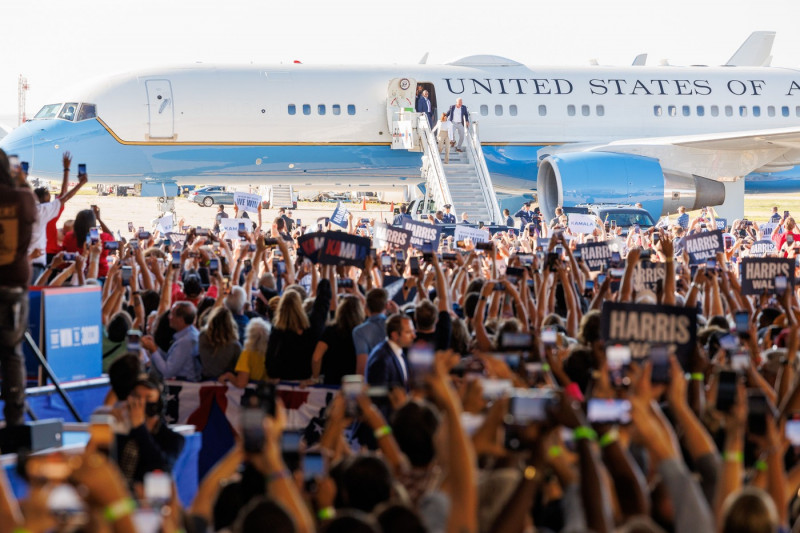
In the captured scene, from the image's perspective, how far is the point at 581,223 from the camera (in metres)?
15.4

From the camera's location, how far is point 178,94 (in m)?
22.4

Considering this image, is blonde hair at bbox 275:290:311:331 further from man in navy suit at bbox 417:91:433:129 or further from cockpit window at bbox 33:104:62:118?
man in navy suit at bbox 417:91:433:129

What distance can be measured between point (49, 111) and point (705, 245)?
1645 cm

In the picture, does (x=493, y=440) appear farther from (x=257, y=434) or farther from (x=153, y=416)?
(x=153, y=416)

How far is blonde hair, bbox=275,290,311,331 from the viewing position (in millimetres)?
7145

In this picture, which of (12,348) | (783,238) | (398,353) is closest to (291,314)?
(398,353)

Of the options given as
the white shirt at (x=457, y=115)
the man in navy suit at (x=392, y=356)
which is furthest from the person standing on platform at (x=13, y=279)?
the white shirt at (x=457, y=115)

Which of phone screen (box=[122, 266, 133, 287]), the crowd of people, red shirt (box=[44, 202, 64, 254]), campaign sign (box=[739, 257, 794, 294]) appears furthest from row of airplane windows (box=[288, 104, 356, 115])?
the crowd of people

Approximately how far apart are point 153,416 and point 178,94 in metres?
17.9

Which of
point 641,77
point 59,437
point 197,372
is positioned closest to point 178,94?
point 641,77

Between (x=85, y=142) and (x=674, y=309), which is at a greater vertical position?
(x=85, y=142)

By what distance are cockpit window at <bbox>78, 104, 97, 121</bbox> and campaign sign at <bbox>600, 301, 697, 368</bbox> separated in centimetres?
1852

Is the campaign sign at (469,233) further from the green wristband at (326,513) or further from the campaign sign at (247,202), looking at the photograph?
the green wristband at (326,513)

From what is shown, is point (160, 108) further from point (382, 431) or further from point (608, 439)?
point (608, 439)
